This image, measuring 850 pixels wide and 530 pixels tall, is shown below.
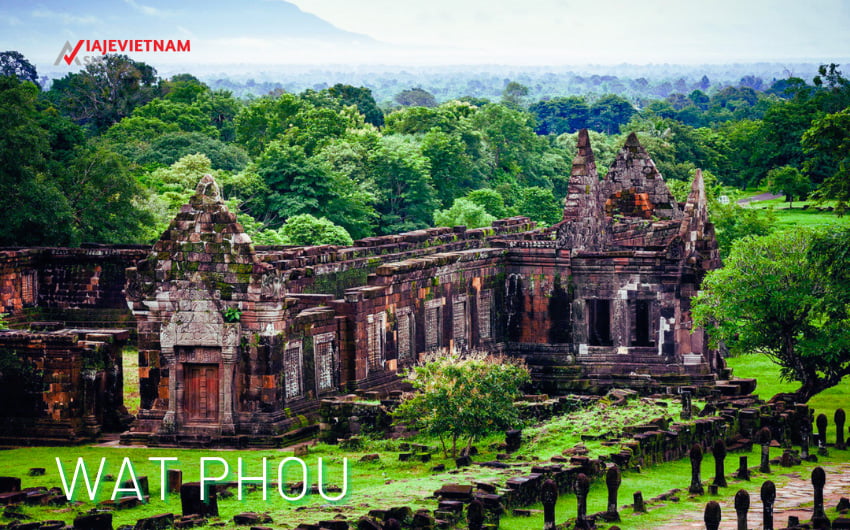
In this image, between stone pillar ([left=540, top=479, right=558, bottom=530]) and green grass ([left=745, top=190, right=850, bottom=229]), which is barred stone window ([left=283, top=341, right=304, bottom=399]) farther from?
green grass ([left=745, top=190, right=850, bottom=229])

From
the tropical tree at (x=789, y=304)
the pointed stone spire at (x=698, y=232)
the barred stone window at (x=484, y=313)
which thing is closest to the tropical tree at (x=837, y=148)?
the tropical tree at (x=789, y=304)

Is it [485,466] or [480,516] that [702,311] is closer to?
[485,466]

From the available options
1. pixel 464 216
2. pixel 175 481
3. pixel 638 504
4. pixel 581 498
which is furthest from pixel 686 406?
pixel 464 216

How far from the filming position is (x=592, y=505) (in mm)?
32656

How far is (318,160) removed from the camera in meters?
89.6

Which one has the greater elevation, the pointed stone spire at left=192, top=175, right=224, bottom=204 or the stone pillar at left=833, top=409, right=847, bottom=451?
the pointed stone spire at left=192, top=175, right=224, bottom=204

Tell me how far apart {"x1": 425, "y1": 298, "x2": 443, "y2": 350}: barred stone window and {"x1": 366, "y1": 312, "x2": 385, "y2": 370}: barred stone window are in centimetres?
302

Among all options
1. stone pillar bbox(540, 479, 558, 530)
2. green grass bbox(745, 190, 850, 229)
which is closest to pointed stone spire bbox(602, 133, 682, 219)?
stone pillar bbox(540, 479, 558, 530)

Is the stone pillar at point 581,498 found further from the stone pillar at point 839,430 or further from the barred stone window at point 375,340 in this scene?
the stone pillar at point 839,430

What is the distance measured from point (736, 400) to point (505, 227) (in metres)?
14.7

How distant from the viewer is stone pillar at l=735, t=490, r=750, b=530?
30.2 metres

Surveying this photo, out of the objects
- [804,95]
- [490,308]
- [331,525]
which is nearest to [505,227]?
[490,308]

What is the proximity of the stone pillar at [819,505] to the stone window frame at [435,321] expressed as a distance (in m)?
15.9

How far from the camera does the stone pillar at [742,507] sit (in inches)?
1188
